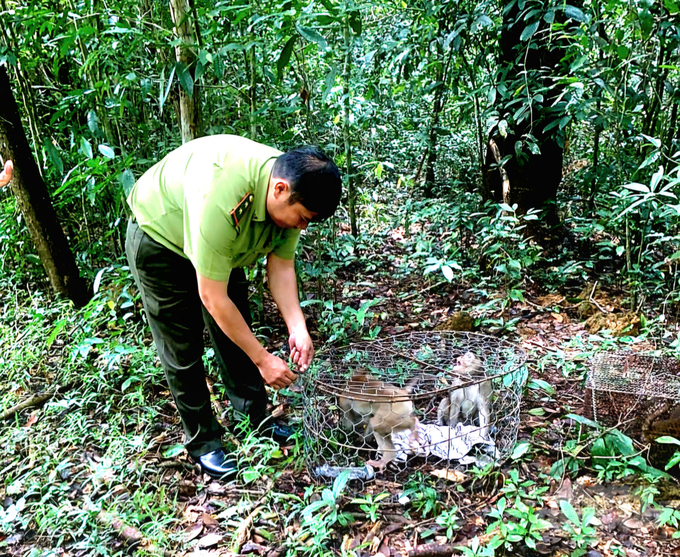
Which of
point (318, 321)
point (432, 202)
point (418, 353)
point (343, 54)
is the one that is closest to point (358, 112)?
point (343, 54)

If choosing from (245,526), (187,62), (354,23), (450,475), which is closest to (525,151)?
(354,23)

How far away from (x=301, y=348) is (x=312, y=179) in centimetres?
62

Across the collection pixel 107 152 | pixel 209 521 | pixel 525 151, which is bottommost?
pixel 209 521

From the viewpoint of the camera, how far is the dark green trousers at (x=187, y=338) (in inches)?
67.7

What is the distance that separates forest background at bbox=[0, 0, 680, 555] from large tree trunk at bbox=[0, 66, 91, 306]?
11mm

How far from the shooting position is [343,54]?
275 centimetres

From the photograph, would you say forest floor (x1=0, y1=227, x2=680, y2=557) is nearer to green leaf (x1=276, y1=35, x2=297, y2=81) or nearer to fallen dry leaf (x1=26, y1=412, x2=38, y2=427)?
fallen dry leaf (x1=26, y1=412, x2=38, y2=427)

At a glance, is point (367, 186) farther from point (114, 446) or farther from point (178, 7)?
point (114, 446)

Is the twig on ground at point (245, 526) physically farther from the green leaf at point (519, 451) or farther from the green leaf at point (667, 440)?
A: the green leaf at point (667, 440)

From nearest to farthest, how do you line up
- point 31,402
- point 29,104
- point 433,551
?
point 433,551 < point 31,402 < point 29,104

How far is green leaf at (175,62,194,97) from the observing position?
191cm

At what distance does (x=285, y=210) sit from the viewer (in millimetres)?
1419

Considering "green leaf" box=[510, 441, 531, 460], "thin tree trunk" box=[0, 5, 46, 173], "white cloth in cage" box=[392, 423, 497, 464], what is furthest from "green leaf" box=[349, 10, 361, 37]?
"thin tree trunk" box=[0, 5, 46, 173]

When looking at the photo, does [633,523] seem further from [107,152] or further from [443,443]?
[107,152]
